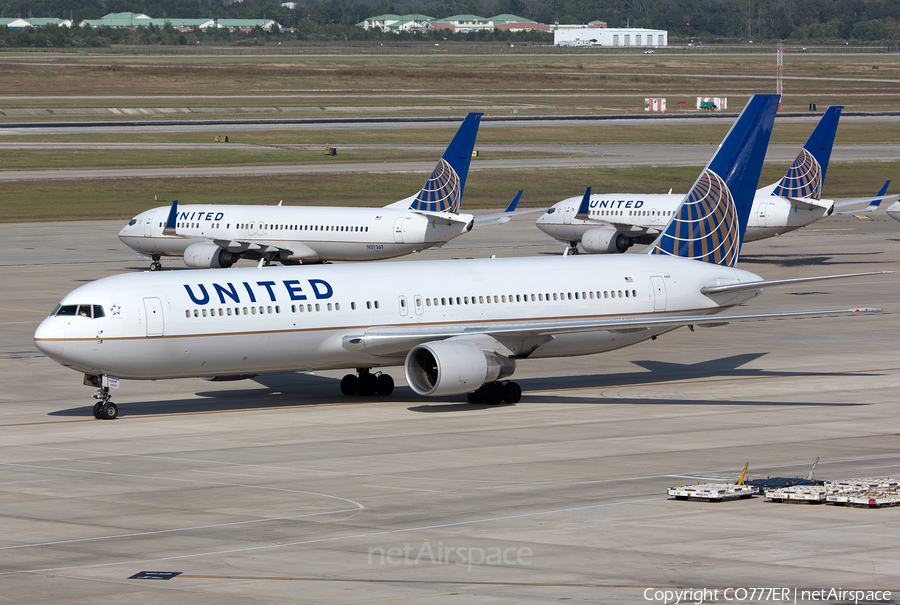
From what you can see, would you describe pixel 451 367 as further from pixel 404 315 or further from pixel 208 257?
pixel 208 257

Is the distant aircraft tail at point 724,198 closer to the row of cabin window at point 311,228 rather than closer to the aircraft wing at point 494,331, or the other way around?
the aircraft wing at point 494,331

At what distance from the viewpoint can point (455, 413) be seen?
128 ft

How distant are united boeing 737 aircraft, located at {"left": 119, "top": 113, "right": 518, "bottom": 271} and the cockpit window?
109 feet

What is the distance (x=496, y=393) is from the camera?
4019 cm

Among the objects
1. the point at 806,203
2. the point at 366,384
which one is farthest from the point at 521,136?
the point at 366,384

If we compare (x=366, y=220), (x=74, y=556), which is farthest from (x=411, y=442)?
(x=366, y=220)

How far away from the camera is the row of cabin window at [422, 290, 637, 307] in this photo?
41000 millimetres

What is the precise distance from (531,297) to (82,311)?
550 inches

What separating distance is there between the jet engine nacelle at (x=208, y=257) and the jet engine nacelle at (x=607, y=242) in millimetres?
20754

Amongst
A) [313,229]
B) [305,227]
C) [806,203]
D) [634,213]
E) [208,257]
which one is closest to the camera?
[208,257]

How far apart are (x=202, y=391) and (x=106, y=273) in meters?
31.7

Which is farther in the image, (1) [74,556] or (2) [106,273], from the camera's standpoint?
(2) [106,273]

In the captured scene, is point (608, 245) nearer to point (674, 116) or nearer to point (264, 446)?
point (264, 446)

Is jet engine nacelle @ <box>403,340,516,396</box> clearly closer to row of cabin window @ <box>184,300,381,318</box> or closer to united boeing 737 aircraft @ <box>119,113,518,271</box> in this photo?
row of cabin window @ <box>184,300,381,318</box>
